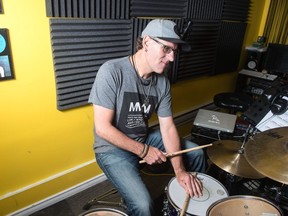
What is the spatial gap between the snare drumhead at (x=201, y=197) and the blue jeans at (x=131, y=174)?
0.43ft

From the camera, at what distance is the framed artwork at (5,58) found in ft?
4.28

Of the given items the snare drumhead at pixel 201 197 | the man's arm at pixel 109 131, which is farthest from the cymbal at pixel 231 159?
the man's arm at pixel 109 131

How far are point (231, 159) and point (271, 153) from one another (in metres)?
0.37

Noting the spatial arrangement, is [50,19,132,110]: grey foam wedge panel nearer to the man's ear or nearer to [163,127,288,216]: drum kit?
the man's ear

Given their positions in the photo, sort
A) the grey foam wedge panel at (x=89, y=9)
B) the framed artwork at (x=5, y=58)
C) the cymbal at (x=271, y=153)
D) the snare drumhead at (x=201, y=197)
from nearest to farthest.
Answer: the cymbal at (x=271, y=153)
the snare drumhead at (x=201, y=197)
the framed artwork at (x=5, y=58)
the grey foam wedge panel at (x=89, y=9)

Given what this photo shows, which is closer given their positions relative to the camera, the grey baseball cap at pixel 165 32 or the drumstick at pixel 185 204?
the drumstick at pixel 185 204

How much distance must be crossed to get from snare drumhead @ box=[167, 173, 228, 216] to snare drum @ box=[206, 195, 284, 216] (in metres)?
0.07

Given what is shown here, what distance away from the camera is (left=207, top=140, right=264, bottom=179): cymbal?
1471mm

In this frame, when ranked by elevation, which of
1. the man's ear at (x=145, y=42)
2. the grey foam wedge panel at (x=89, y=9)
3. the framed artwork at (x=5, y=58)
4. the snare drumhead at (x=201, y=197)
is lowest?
the snare drumhead at (x=201, y=197)

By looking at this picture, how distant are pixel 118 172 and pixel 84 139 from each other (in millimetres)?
641

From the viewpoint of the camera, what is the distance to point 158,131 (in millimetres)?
1761

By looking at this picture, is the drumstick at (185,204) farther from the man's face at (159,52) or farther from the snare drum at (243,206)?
the man's face at (159,52)

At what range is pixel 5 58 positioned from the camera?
1350 millimetres

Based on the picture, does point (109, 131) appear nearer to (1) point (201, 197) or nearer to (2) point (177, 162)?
(2) point (177, 162)
